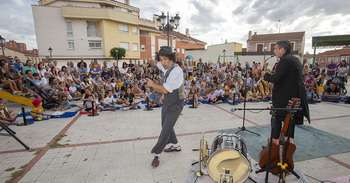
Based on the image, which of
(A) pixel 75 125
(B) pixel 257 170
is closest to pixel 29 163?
(A) pixel 75 125

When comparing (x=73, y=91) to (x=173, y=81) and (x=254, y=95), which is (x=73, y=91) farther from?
(x=254, y=95)

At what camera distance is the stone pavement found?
303 centimetres

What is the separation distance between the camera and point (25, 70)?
8547mm

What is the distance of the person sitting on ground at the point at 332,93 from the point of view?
29.2ft

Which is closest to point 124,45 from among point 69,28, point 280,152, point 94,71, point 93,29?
point 93,29

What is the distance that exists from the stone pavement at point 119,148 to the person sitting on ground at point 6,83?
9.90ft

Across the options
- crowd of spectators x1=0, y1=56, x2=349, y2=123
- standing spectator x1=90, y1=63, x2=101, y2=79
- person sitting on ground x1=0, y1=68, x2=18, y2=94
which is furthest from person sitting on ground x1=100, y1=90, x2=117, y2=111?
person sitting on ground x1=0, y1=68, x2=18, y2=94

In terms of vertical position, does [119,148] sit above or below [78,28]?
below

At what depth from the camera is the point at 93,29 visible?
25.6 meters

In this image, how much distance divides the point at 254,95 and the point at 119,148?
825cm

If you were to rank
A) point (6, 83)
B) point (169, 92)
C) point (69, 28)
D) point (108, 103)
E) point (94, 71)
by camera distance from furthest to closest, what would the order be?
point (69, 28)
point (94, 71)
point (6, 83)
point (108, 103)
point (169, 92)

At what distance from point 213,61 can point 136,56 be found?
15.0 m

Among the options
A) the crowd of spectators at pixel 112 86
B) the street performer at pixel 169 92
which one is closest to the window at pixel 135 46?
the crowd of spectators at pixel 112 86

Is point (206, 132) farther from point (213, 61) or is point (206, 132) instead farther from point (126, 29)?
point (213, 61)
